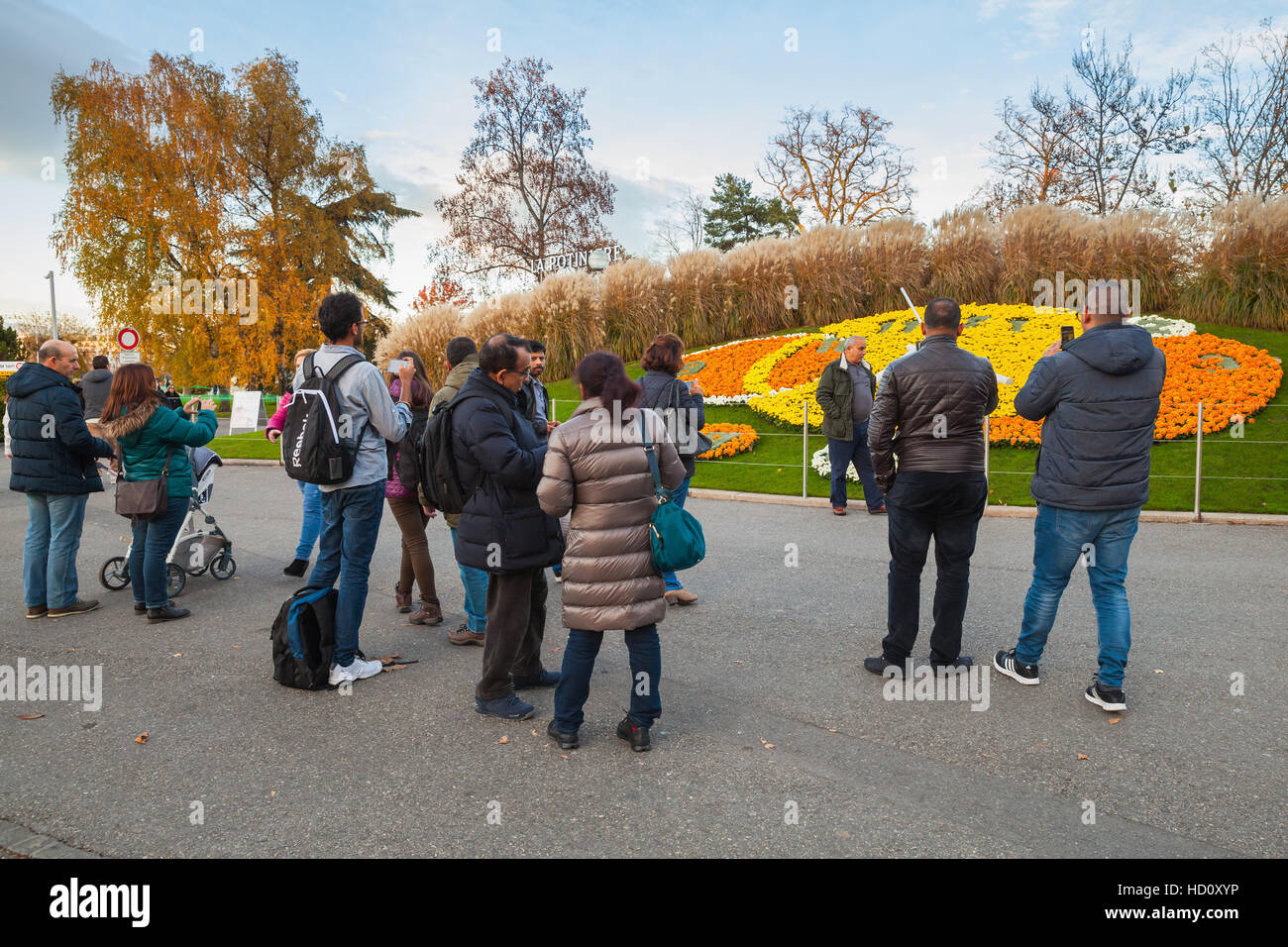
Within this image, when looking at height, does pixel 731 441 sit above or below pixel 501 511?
above

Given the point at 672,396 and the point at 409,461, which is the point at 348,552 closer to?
the point at 409,461

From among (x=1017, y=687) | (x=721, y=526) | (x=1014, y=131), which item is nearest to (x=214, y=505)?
(x=721, y=526)

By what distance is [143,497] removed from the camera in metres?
6.46

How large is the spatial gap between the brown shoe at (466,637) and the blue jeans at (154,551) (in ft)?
8.44

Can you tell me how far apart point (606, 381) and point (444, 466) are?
43.6 inches

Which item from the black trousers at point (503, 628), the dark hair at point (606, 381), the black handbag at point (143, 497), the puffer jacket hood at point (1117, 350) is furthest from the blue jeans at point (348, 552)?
the puffer jacket hood at point (1117, 350)

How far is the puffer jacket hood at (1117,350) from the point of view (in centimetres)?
438

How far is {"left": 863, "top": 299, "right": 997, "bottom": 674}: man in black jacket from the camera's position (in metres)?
4.82

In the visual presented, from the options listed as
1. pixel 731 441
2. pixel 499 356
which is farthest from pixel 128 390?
pixel 731 441

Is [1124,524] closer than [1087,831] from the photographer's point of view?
No

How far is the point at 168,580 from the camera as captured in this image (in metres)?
7.38

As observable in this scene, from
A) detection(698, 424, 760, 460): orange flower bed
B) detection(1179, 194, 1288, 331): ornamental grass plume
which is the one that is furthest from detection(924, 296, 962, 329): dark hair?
detection(1179, 194, 1288, 331): ornamental grass plume
